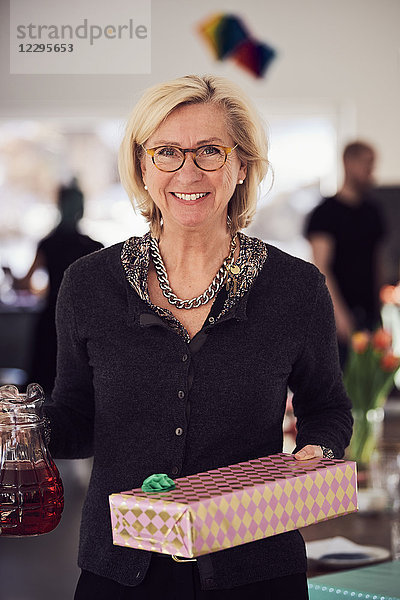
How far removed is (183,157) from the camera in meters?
1.34

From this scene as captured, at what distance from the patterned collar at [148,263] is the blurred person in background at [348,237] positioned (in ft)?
7.76

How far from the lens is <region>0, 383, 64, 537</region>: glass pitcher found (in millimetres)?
1258

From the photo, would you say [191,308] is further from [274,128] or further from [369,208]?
[274,128]

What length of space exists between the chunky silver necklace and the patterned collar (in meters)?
0.01

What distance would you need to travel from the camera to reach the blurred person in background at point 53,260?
3.24 meters

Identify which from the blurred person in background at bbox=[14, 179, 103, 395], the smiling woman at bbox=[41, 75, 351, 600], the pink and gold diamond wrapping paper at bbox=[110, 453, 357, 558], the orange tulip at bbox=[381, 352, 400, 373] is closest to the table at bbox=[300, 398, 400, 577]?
the orange tulip at bbox=[381, 352, 400, 373]

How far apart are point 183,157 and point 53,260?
197 cm

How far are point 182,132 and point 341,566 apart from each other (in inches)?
36.9

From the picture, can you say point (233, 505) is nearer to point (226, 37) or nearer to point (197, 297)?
point (197, 297)

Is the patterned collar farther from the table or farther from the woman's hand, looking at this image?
the table

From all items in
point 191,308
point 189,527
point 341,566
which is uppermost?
point 191,308

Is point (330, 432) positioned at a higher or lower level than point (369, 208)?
lower

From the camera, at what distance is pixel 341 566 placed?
183cm

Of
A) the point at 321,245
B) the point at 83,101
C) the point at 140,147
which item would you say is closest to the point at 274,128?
the point at 321,245
